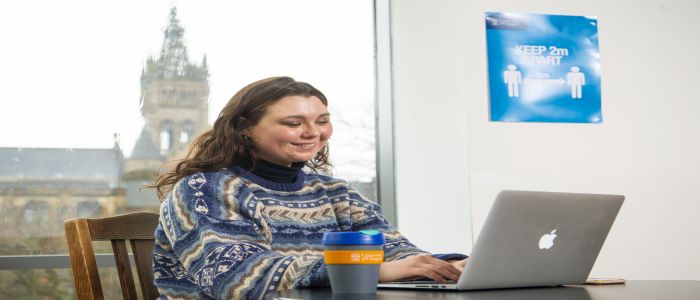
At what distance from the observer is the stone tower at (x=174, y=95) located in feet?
10.6

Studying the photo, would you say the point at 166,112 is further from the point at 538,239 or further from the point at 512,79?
the point at 538,239

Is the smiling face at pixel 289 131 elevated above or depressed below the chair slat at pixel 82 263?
above

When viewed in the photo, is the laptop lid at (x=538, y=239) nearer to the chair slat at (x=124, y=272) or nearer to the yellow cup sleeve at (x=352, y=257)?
the yellow cup sleeve at (x=352, y=257)

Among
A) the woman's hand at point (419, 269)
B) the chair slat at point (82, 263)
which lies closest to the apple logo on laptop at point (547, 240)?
the woman's hand at point (419, 269)

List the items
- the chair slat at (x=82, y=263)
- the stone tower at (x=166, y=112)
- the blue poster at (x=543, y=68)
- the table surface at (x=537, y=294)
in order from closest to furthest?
the table surface at (x=537, y=294) < the chair slat at (x=82, y=263) < the stone tower at (x=166, y=112) < the blue poster at (x=543, y=68)

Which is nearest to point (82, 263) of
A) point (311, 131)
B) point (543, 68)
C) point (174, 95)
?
point (311, 131)

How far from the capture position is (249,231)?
159 centimetres

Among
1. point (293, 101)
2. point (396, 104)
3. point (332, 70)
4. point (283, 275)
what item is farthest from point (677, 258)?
point (283, 275)

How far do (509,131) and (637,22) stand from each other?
745mm

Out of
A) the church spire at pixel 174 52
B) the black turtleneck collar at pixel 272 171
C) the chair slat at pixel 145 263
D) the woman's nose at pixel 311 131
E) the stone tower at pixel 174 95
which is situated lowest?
the chair slat at pixel 145 263

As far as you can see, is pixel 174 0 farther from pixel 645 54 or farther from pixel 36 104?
pixel 645 54

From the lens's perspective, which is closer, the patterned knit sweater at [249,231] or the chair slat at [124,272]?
the patterned knit sweater at [249,231]

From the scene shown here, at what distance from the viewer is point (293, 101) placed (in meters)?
1.83

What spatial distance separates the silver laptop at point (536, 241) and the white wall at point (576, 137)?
1.78m
